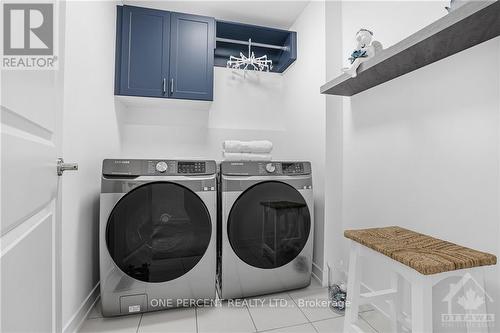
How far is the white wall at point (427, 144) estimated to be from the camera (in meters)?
1.05

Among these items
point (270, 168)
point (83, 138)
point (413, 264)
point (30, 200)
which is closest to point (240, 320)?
point (270, 168)

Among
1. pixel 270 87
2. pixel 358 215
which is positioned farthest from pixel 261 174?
pixel 270 87

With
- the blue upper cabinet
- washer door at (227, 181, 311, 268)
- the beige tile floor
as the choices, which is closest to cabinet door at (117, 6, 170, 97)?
the blue upper cabinet

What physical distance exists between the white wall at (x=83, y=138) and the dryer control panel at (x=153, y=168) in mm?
171

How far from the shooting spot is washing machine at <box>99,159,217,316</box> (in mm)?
1477

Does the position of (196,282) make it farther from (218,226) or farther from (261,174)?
(261,174)

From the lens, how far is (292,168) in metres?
1.83

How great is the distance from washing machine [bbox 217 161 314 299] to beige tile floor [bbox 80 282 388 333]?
14 cm

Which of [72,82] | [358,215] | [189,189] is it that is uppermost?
[72,82]

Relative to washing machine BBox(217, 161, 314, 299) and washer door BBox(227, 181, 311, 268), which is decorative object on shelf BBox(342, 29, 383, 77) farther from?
washer door BBox(227, 181, 311, 268)

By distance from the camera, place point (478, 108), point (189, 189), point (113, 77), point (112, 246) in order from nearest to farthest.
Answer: point (478, 108)
point (112, 246)
point (189, 189)
point (113, 77)

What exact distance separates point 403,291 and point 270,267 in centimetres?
79

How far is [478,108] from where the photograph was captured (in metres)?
1.08

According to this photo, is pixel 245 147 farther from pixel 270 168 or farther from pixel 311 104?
pixel 311 104
